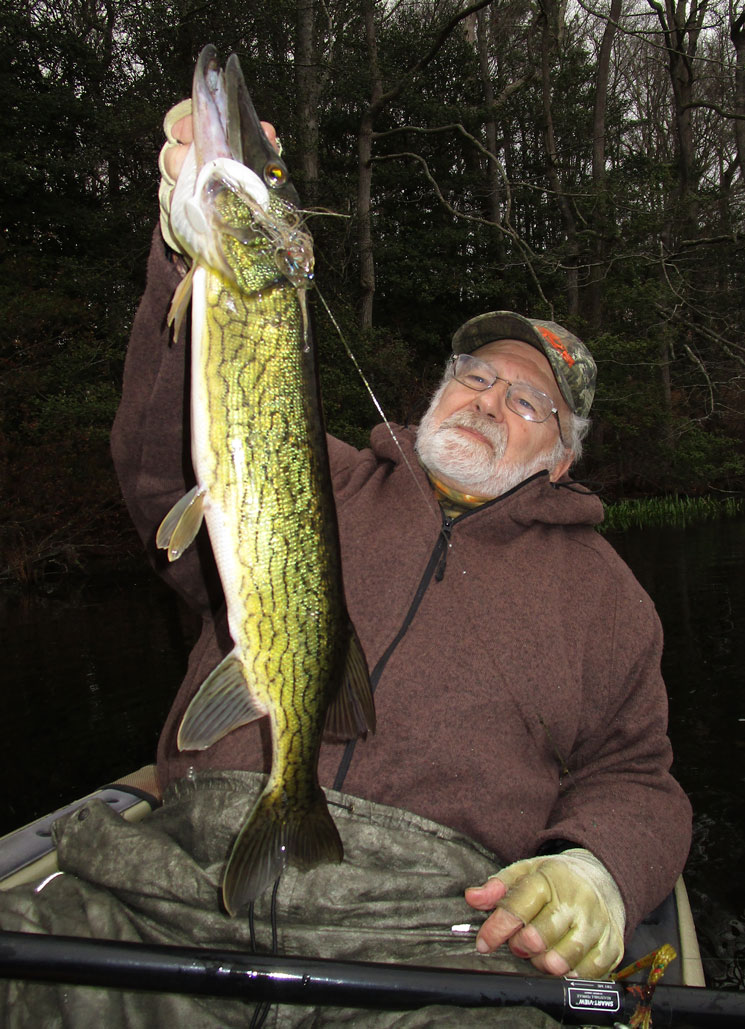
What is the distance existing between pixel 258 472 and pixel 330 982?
1.07 m

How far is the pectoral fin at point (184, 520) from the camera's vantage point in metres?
1.69

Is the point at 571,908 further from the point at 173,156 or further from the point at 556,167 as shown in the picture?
the point at 556,167

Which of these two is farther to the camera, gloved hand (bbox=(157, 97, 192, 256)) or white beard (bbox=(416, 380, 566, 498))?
white beard (bbox=(416, 380, 566, 498))

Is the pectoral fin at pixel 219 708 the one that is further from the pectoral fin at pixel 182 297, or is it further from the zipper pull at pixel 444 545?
the zipper pull at pixel 444 545

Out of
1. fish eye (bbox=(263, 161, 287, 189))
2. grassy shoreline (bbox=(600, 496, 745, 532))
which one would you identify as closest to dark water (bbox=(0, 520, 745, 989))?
fish eye (bbox=(263, 161, 287, 189))

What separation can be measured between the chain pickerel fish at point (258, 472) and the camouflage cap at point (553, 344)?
159 cm

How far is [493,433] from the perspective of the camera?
2.88 m

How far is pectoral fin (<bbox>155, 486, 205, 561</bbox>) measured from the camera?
1.69 meters

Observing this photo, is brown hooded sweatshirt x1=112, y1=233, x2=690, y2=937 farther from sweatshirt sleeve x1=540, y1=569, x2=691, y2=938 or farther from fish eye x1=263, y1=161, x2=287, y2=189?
fish eye x1=263, y1=161, x2=287, y2=189

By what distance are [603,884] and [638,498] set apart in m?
19.8

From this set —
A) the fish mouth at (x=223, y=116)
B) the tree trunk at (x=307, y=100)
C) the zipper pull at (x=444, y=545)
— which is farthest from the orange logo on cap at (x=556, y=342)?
the tree trunk at (x=307, y=100)

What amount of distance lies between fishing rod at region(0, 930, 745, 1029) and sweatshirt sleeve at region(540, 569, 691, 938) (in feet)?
2.05

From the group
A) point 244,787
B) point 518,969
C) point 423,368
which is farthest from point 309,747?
point 423,368

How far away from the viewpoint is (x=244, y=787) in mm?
2068
